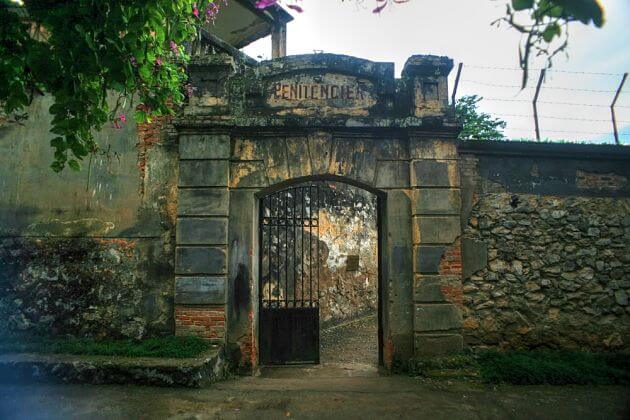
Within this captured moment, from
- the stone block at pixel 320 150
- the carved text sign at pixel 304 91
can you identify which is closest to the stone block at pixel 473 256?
the stone block at pixel 320 150

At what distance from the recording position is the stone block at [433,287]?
5406 millimetres

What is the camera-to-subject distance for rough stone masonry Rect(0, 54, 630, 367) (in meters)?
5.48

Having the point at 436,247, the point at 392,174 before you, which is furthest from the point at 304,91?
the point at 436,247

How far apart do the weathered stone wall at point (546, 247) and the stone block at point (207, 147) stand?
125 inches

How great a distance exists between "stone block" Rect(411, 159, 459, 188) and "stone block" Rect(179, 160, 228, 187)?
2.47m

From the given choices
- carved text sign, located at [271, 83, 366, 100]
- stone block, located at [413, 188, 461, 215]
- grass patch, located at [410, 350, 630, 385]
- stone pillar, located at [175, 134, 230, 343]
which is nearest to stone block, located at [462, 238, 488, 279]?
stone block, located at [413, 188, 461, 215]

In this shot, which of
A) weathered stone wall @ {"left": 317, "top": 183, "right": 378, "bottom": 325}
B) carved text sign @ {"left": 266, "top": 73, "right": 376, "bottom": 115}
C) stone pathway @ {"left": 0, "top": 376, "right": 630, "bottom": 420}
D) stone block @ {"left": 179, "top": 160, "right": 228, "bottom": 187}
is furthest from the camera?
weathered stone wall @ {"left": 317, "top": 183, "right": 378, "bottom": 325}

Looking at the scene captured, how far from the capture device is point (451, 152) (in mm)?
5656

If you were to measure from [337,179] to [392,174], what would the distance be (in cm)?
74

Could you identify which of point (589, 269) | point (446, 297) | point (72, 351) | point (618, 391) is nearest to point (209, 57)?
point (72, 351)

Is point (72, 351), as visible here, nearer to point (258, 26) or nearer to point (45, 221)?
point (45, 221)

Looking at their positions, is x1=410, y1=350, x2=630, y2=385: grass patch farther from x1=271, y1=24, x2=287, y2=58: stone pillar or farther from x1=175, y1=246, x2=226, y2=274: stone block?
x1=271, y1=24, x2=287, y2=58: stone pillar

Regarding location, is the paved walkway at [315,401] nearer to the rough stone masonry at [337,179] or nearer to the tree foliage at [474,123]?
the rough stone masonry at [337,179]

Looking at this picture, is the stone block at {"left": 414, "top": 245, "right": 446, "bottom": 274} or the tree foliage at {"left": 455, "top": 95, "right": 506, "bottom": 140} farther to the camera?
the tree foliage at {"left": 455, "top": 95, "right": 506, "bottom": 140}
